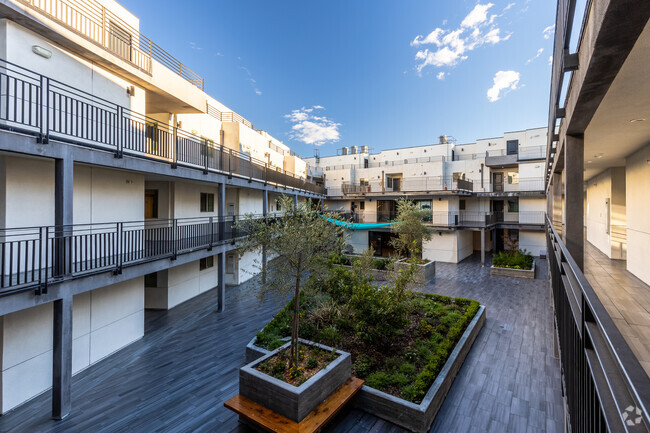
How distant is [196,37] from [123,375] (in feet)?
102

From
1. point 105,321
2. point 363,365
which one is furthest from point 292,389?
point 105,321

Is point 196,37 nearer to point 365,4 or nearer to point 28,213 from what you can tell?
point 365,4

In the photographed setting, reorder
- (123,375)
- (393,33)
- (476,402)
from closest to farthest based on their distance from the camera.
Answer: (476,402), (123,375), (393,33)

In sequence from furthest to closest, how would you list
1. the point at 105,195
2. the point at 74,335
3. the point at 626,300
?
the point at 105,195
the point at 74,335
the point at 626,300

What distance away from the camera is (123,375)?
7.24m

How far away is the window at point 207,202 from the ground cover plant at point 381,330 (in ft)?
22.8

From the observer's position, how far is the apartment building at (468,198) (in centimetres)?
2109

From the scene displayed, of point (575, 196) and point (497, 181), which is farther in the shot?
point (497, 181)

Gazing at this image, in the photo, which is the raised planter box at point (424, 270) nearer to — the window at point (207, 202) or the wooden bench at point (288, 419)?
the window at point (207, 202)

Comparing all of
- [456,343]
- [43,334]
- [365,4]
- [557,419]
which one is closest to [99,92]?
[43,334]

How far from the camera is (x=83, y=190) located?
7613 mm

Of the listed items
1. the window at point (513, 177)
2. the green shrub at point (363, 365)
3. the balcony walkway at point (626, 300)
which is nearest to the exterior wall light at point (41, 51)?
the green shrub at point (363, 365)

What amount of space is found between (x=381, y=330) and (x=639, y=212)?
6.17 meters

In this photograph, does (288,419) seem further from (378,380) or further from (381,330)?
(381,330)
